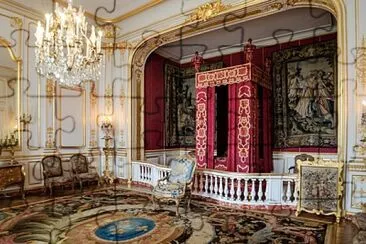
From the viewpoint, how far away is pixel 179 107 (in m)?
8.25

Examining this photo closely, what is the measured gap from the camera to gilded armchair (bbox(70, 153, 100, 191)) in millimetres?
5898

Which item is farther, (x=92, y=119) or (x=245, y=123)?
(x=92, y=119)

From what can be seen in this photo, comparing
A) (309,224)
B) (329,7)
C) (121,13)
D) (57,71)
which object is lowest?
(309,224)

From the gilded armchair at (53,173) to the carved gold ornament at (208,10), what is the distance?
3973 millimetres

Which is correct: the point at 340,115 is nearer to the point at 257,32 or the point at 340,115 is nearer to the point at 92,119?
the point at 257,32

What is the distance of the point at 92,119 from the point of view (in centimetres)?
682

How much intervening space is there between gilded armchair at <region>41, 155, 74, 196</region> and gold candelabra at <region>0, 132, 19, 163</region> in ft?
1.88

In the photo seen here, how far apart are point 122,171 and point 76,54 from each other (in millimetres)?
3647

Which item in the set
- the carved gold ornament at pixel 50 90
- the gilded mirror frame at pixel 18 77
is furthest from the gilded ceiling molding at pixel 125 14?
the carved gold ornament at pixel 50 90

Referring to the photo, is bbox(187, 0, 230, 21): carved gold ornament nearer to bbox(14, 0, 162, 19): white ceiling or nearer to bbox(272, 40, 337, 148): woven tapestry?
bbox(14, 0, 162, 19): white ceiling

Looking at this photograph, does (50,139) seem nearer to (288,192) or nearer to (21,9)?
(21,9)

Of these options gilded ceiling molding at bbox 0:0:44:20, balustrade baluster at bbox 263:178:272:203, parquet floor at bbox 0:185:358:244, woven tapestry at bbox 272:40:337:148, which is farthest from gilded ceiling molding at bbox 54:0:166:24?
balustrade baluster at bbox 263:178:272:203

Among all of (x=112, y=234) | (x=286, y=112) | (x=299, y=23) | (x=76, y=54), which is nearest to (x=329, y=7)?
(x=299, y=23)

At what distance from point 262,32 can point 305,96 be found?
1709 mm
